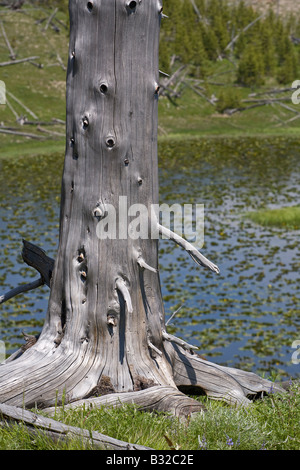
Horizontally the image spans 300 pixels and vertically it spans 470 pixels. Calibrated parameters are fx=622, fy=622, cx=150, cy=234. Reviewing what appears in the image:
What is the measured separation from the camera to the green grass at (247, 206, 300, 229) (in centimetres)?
1680

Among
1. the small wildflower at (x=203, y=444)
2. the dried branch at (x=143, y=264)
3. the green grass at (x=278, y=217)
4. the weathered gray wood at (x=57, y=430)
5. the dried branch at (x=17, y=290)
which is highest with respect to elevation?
the green grass at (x=278, y=217)

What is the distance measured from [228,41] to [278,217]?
48.1 m

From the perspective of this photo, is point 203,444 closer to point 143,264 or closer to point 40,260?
point 143,264

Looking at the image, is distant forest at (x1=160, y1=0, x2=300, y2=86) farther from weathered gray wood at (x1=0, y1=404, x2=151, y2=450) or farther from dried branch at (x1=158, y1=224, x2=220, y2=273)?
weathered gray wood at (x1=0, y1=404, x2=151, y2=450)

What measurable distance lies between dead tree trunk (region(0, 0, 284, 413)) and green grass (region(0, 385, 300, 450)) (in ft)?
1.48

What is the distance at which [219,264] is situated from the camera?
1320 centimetres

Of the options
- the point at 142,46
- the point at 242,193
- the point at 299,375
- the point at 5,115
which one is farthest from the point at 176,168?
the point at 142,46

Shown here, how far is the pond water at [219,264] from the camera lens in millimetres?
9391

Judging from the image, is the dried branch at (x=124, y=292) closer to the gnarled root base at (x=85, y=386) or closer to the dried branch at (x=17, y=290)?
the gnarled root base at (x=85, y=386)

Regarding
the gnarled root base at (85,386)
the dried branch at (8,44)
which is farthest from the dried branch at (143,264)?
the dried branch at (8,44)

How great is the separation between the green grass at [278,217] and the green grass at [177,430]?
1233 cm
